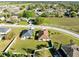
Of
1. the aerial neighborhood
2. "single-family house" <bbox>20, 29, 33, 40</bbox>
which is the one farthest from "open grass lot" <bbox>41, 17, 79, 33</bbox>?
"single-family house" <bbox>20, 29, 33, 40</bbox>

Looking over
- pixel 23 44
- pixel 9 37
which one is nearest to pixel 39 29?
pixel 23 44

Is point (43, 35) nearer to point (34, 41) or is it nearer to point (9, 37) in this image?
point (34, 41)

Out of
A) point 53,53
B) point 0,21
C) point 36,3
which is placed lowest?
point 53,53

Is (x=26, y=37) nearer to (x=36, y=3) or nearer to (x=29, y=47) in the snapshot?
(x=29, y=47)

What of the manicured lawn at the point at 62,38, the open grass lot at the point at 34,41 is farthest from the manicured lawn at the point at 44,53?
the manicured lawn at the point at 62,38

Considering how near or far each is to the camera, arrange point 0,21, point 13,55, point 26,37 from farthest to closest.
Result: point 0,21
point 26,37
point 13,55

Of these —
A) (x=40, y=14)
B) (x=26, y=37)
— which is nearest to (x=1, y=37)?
(x=26, y=37)

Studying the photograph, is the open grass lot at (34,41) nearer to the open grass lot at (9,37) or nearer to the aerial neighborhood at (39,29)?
the aerial neighborhood at (39,29)
